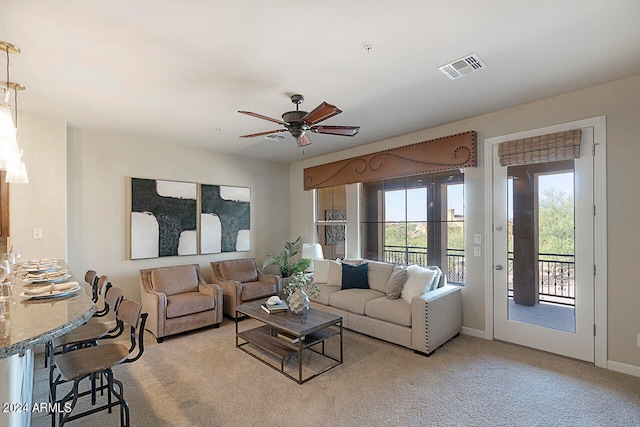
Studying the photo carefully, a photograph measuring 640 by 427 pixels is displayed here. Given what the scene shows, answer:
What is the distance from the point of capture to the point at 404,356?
130 inches

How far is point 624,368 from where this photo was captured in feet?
9.41

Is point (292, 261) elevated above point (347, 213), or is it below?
below

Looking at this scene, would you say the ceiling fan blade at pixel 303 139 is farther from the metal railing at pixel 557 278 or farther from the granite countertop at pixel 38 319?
the metal railing at pixel 557 278

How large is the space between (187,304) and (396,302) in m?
2.70

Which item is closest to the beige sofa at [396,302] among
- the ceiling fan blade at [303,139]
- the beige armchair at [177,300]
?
the beige armchair at [177,300]

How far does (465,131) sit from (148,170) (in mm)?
4635

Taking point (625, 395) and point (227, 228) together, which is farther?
point (227, 228)

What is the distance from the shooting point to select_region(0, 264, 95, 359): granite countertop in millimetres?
1127

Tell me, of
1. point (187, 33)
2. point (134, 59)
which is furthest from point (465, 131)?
point (134, 59)

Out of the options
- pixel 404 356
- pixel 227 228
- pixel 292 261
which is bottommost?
pixel 404 356

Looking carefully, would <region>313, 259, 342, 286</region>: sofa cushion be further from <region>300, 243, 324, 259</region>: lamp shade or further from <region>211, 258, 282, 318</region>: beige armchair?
<region>211, 258, 282, 318</region>: beige armchair

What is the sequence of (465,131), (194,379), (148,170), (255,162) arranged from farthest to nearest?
1. (255,162)
2. (148,170)
3. (465,131)
4. (194,379)

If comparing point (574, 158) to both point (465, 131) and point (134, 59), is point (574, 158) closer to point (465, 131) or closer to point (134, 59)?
point (465, 131)

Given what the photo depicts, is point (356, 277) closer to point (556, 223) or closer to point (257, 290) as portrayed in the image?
point (257, 290)
